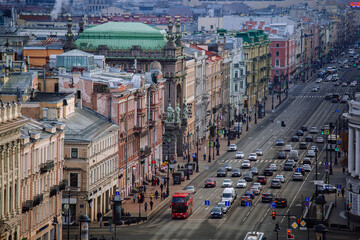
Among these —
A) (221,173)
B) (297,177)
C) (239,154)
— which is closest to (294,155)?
(239,154)

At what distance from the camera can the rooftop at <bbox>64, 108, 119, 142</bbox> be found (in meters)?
133

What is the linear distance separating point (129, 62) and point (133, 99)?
32.0 m

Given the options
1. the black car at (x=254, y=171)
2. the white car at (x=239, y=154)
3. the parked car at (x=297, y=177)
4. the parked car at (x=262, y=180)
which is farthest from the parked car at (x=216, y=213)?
the white car at (x=239, y=154)

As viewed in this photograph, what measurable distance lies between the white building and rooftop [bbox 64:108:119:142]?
2811 centimetres

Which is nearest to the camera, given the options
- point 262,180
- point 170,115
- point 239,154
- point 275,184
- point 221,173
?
point 275,184

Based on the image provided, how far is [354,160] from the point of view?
5517 inches

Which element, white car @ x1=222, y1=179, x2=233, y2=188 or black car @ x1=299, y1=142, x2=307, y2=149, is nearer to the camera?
white car @ x1=222, y1=179, x2=233, y2=188

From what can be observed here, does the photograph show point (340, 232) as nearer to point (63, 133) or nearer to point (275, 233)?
point (275, 233)

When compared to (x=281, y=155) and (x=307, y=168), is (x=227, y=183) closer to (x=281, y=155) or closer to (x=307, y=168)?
(x=307, y=168)

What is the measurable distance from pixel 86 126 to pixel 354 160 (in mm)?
31009

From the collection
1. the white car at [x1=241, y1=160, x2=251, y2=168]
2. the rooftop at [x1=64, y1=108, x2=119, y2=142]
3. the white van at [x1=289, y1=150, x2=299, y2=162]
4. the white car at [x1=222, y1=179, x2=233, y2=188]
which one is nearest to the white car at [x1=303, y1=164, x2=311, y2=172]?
the white car at [x1=241, y1=160, x2=251, y2=168]

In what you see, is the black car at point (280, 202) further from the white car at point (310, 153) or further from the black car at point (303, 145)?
the black car at point (303, 145)

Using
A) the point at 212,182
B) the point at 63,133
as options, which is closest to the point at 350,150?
the point at 212,182

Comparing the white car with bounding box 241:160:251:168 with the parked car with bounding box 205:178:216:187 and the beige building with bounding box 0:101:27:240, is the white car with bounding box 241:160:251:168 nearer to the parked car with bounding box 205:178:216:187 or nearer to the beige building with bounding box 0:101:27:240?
the parked car with bounding box 205:178:216:187
